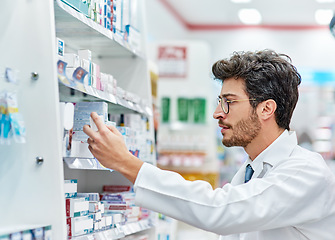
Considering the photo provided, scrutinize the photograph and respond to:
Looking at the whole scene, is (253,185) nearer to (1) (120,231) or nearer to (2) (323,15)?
(1) (120,231)

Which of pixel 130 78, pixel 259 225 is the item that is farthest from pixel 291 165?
pixel 130 78

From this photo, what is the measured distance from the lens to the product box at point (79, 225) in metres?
2.30

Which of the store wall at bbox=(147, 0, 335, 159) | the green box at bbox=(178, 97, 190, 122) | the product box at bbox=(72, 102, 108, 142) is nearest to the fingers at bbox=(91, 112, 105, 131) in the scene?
the product box at bbox=(72, 102, 108, 142)

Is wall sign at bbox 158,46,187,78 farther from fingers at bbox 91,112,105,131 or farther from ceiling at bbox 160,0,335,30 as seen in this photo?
fingers at bbox 91,112,105,131

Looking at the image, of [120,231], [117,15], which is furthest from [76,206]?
[117,15]

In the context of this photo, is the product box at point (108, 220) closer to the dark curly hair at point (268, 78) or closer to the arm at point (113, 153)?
the arm at point (113, 153)

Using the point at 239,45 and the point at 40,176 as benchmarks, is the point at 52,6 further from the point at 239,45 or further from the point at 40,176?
the point at 239,45

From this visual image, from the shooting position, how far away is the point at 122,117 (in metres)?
3.21

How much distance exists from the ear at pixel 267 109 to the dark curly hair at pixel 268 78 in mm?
20

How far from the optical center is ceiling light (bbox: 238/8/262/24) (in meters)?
10.7

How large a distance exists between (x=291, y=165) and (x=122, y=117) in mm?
1318

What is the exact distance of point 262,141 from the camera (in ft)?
8.21

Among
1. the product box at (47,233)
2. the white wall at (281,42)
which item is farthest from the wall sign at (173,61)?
the product box at (47,233)

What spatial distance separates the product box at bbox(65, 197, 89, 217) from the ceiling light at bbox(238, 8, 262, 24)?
8.76m
